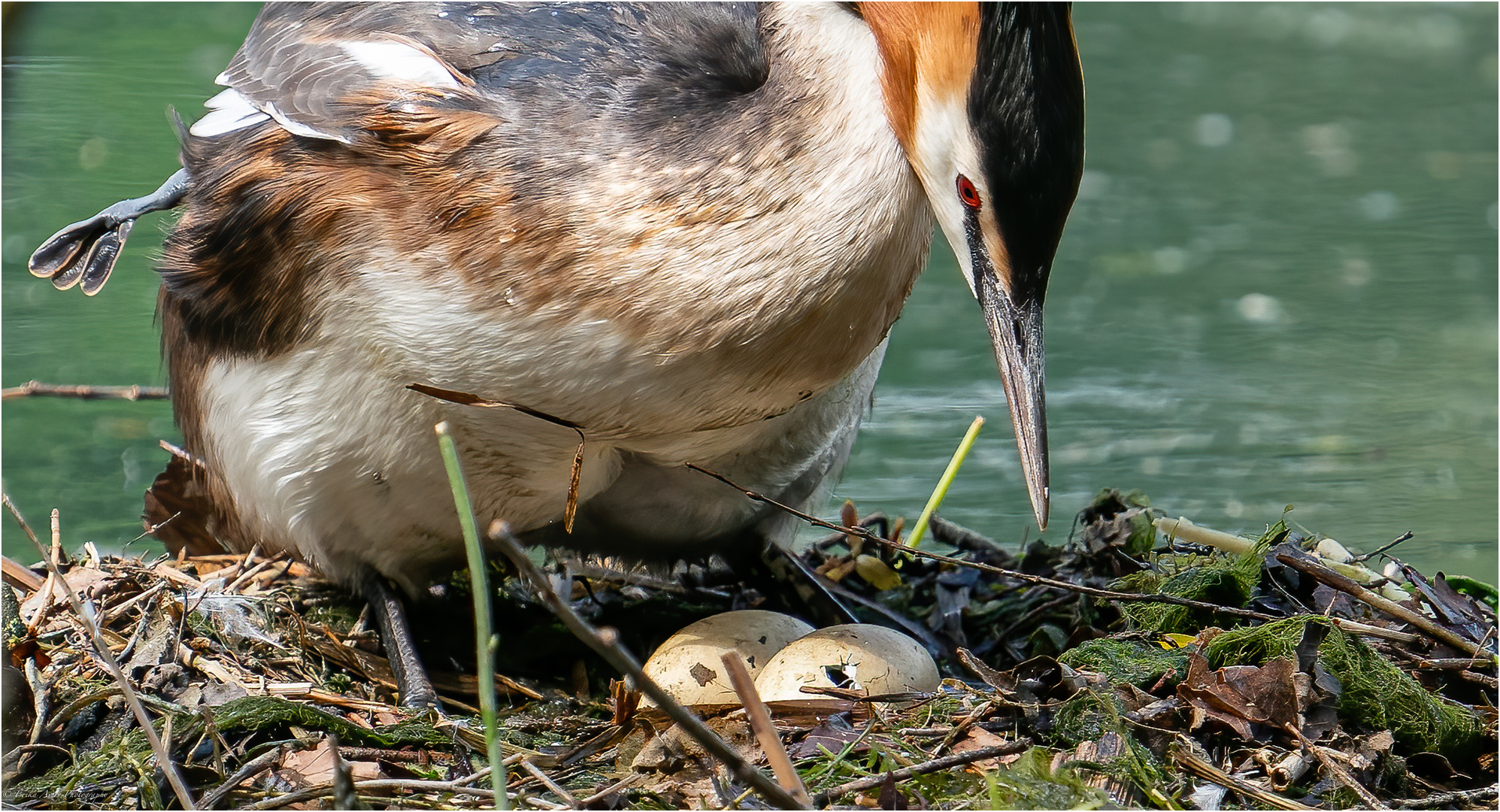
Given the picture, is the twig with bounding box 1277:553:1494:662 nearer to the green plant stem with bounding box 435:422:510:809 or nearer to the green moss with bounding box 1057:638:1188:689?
the green moss with bounding box 1057:638:1188:689

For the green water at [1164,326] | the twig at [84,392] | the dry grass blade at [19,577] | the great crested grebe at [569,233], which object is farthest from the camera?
the green water at [1164,326]

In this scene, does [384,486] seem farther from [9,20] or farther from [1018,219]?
[9,20]

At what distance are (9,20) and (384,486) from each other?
5.14 feet

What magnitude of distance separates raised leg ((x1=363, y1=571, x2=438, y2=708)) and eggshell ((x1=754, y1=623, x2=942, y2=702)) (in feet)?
2.38

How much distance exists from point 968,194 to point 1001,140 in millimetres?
113

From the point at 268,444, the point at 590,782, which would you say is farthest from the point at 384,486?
the point at 590,782

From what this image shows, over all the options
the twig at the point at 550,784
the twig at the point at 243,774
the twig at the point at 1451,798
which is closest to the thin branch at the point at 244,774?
the twig at the point at 243,774

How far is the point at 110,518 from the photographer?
390cm

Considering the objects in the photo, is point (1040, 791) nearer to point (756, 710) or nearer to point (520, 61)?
point (756, 710)

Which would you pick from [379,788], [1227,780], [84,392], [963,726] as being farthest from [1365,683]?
[84,392]

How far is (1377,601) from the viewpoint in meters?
2.57

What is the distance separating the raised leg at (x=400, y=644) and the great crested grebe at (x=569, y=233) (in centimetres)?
1

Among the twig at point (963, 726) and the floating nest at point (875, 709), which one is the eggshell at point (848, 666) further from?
the twig at point (963, 726)

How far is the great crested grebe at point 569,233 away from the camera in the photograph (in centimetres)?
212
